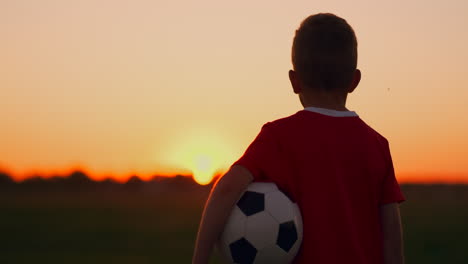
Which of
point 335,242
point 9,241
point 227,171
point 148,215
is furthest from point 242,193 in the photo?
point 148,215

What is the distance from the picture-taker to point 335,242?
336cm

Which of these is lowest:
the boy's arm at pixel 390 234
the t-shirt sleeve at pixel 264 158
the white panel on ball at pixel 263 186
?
the boy's arm at pixel 390 234

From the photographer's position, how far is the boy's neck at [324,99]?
342 centimetres

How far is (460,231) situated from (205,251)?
18.9m

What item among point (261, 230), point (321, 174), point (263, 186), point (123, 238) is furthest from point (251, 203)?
point (123, 238)

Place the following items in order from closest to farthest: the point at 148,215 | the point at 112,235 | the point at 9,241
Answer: the point at 9,241
the point at 112,235
the point at 148,215

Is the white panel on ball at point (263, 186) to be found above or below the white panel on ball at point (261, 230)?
above

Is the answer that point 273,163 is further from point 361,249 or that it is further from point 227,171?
point 361,249

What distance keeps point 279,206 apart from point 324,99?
465 millimetres

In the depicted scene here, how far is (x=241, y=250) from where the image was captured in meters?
3.39

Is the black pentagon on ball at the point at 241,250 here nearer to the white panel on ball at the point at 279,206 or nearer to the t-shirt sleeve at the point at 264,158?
the white panel on ball at the point at 279,206

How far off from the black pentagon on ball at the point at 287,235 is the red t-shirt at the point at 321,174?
6 cm

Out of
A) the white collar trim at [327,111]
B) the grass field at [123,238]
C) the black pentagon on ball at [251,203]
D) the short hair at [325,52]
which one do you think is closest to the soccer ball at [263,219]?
the black pentagon on ball at [251,203]

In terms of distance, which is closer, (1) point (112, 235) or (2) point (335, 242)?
(2) point (335, 242)
